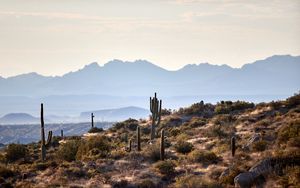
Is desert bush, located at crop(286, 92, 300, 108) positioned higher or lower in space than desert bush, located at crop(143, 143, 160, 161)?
higher

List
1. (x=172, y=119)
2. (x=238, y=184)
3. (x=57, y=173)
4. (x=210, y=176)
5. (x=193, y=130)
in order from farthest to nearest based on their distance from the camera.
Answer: (x=172, y=119)
(x=193, y=130)
(x=57, y=173)
(x=210, y=176)
(x=238, y=184)

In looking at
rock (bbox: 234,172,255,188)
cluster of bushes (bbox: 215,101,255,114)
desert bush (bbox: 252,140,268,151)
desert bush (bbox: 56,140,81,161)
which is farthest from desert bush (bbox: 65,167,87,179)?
cluster of bushes (bbox: 215,101,255,114)

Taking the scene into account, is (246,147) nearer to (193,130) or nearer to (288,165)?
(288,165)

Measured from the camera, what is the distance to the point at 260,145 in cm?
2956

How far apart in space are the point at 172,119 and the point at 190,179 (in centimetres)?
3095

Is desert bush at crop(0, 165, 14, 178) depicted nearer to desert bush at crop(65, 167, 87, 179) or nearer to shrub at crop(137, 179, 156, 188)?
desert bush at crop(65, 167, 87, 179)

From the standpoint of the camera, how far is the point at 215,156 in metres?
29.4

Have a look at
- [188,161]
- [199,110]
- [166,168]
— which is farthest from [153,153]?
[199,110]

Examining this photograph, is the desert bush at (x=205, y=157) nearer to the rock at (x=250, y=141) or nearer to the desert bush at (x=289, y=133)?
the rock at (x=250, y=141)

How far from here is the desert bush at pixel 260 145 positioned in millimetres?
29391

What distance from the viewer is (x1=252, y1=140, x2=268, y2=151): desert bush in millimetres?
29391

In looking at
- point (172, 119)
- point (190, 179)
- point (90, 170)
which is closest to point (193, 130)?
point (172, 119)

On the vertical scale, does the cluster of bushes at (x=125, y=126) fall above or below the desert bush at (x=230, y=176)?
above

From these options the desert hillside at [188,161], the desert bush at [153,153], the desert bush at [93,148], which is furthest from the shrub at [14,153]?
the desert bush at [153,153]
